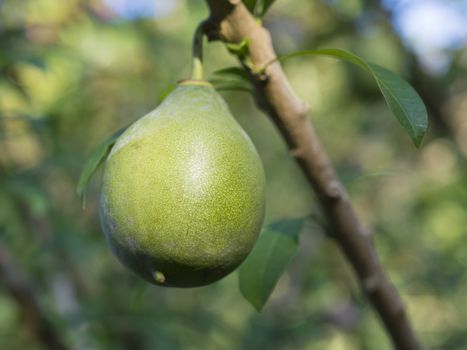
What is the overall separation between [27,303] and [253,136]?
2246mm

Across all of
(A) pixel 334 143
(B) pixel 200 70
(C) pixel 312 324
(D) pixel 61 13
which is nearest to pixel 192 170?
(B) pixel 200 70

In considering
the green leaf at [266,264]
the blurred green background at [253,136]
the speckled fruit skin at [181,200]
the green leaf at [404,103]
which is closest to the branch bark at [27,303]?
the blurred green background at [253,136]

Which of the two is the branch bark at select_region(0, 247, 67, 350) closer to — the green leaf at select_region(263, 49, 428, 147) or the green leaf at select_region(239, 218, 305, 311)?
the green leaf at select_region(239, 218, 305, 311)

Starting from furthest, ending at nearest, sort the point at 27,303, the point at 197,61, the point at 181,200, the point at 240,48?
the point at 27,303 < the point at 197,61 < the point at 240,48 < the point at 181,200

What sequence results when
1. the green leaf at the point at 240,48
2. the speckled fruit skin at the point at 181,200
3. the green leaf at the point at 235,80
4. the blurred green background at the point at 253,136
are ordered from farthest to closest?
the blurred green background at the point at 253,136
the green leaf at the point at 235,80
the green leaf at the point at 240,48
the speckled fruit skin at the point at 181,200

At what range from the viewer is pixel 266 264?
114 cm

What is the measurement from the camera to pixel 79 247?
2129 mm

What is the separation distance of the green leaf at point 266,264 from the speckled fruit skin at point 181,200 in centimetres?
21

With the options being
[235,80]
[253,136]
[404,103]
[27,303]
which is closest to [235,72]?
[235,80]

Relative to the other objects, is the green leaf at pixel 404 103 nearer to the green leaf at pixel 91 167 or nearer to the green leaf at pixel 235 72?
the green leaf at pixel 235 72

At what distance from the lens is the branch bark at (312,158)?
998 mm

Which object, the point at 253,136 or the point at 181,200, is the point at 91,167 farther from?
the point at 253,136

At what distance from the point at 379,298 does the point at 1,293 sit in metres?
1.84

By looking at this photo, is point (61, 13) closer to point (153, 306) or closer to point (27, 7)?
point (27, 7)
